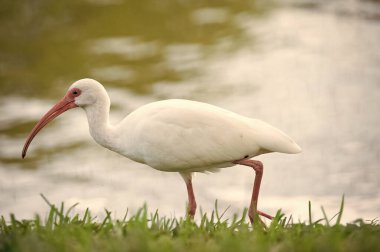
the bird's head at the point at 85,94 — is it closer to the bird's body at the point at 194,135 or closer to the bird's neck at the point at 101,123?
the bird's neck at the point at 101,123

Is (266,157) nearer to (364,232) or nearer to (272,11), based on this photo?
(364,232)

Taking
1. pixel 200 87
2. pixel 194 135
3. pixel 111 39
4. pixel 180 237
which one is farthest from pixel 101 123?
pixel 111 39

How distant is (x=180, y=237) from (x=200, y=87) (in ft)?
35.4

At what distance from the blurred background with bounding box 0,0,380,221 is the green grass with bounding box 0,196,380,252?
3802 millimetres

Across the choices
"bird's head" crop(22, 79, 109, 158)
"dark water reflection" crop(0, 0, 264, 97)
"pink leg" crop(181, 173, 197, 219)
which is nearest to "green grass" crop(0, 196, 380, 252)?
"pink leg" crop(181, 173, 197, 219)

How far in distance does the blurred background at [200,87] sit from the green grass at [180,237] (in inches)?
150

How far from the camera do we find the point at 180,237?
19.2ft

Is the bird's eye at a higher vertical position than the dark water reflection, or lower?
lower

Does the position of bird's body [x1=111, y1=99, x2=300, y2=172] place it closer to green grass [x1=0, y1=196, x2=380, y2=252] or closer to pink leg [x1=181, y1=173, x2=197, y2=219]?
pink leg [x1=181, y1=173, x2=197, y2=219]

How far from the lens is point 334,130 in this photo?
13969mm

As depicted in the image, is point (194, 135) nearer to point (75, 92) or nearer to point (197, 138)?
point (197, 138)

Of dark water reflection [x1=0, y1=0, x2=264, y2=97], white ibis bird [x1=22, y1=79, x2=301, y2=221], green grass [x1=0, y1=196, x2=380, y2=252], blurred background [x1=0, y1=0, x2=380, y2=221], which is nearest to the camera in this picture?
green grass [x1=0, y1=196, x2=380, y2=252]

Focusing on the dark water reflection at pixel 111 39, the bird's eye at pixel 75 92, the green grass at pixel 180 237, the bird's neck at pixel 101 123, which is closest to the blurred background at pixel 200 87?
the dark water reflection at pixel 111 39

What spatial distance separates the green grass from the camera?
5344 mm
